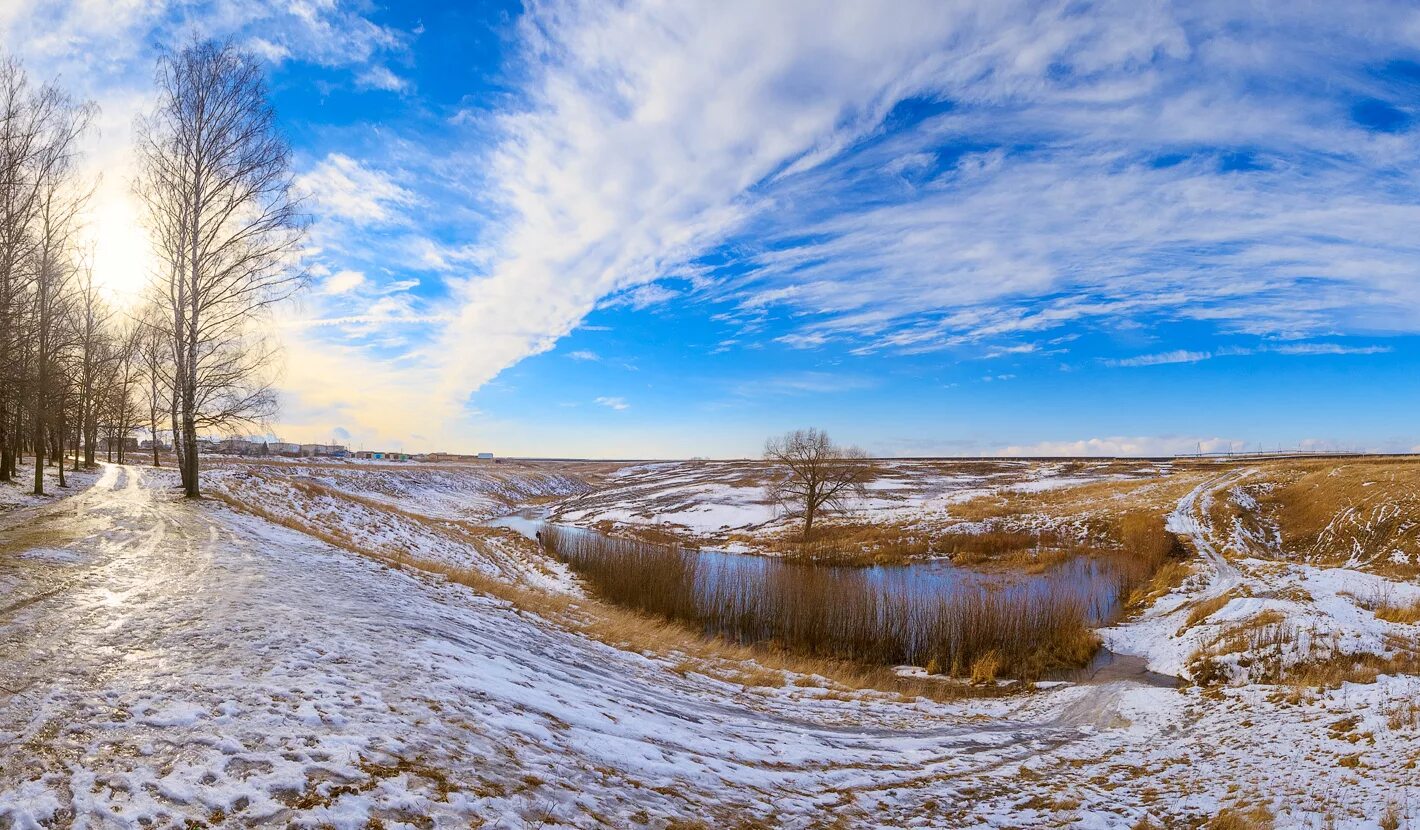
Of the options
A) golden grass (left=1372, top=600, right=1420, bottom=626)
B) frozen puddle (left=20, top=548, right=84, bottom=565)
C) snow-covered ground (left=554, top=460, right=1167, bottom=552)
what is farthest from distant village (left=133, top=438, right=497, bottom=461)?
golden grass (left=1372, top=600, right=1420, bottom=626)

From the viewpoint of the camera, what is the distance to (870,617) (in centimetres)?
2009

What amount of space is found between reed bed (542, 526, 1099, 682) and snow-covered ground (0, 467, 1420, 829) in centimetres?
470

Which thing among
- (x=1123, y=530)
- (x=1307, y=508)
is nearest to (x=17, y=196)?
(x=1123, y=530)

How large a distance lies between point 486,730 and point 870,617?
16710mm

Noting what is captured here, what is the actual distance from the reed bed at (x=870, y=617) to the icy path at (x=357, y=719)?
638cm

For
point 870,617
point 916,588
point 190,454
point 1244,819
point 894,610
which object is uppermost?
point 190,454

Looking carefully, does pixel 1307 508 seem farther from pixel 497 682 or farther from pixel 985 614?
pixel 497 682

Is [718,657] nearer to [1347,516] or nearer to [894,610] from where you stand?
[894,610]

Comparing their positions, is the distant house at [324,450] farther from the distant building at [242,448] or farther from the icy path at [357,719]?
the icy path at [357,719]

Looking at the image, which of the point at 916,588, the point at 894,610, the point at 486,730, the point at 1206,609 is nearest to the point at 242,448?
the point at 916,588

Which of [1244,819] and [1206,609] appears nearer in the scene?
[1244,819]

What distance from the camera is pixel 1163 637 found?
59.3 feet

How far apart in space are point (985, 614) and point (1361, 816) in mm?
12961

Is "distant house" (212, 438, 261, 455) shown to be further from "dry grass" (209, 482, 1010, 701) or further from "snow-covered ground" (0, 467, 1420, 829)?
"snow-covered ground" (0, 467, 1420, 829)
